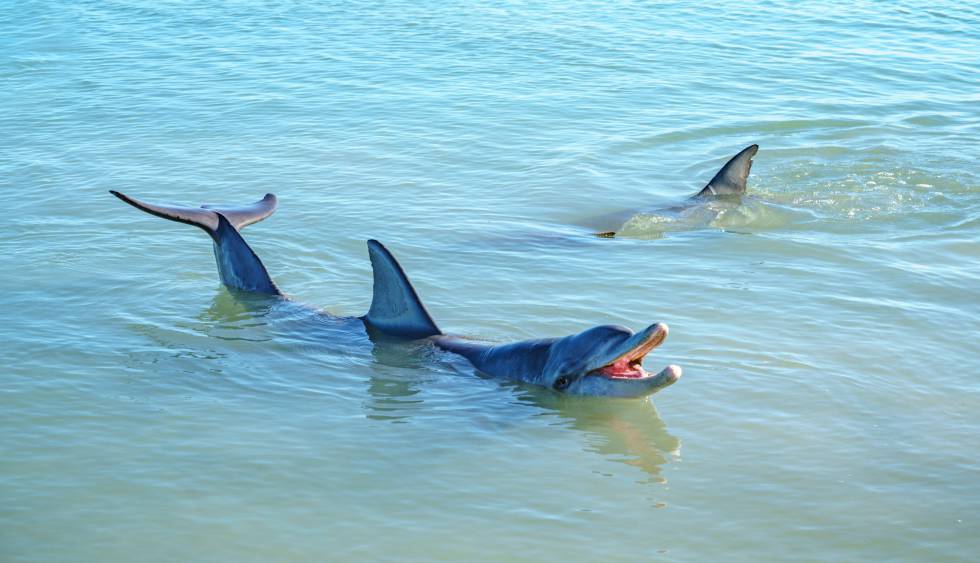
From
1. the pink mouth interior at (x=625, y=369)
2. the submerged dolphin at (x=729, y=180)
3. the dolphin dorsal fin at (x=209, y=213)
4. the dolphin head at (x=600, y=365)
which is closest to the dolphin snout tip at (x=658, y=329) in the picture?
the dolphin head at (x=600, y=365)

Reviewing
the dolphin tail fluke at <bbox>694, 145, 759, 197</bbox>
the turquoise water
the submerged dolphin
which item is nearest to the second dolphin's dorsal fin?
the turquoise water

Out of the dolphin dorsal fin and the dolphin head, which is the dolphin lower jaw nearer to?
the dolphin head

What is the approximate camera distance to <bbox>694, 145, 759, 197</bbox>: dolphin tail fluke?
1390cm

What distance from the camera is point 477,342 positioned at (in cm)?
965

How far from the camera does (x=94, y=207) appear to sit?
530 inches

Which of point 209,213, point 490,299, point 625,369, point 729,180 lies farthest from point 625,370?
point 729,180

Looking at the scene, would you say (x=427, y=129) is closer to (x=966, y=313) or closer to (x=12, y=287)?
(x=12, y=287)

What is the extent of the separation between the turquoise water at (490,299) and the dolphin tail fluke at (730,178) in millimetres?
285

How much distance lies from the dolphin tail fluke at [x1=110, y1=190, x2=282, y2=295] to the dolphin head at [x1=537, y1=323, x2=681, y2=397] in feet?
9.48

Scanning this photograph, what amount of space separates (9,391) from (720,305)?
228 inches

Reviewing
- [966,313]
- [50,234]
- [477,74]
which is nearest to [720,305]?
[966,313]

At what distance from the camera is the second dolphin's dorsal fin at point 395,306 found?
9234mm

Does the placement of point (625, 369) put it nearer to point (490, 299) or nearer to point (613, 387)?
point (613, 387)

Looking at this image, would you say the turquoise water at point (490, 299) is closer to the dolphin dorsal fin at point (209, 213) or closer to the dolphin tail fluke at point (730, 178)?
the dolphin tail fluke at point (730, 178)
